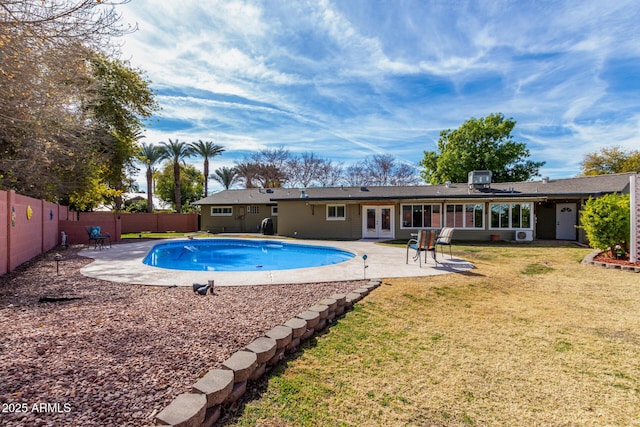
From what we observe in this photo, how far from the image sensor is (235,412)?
248 cm

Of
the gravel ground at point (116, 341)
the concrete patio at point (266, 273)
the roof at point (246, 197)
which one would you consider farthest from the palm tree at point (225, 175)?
the gravel ground at point (116, 341)

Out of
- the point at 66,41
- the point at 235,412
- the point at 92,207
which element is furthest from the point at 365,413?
the point at 92,207

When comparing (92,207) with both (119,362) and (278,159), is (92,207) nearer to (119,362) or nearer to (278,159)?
(278,159)

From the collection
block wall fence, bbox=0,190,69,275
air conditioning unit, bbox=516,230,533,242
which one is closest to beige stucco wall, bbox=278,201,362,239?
air conditioning unit, bbox=516,230,533,242

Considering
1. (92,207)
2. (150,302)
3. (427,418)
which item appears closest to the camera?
(427,418)

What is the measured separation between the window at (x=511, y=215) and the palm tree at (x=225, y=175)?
97.1 ft

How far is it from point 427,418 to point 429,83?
19.1m

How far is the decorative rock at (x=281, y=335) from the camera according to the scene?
11.2 ft

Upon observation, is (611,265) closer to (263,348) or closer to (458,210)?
(458,210)

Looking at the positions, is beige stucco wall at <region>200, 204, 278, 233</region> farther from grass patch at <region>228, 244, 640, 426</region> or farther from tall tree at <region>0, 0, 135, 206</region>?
grass patch at <region>228, 244, 640, 426</region>

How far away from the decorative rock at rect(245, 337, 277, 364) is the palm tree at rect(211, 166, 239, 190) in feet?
121

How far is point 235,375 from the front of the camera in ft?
8.84

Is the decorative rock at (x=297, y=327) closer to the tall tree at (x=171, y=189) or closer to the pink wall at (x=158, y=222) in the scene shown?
the pink wall at (x=158, y=222)

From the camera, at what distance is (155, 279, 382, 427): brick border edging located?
2.14m
